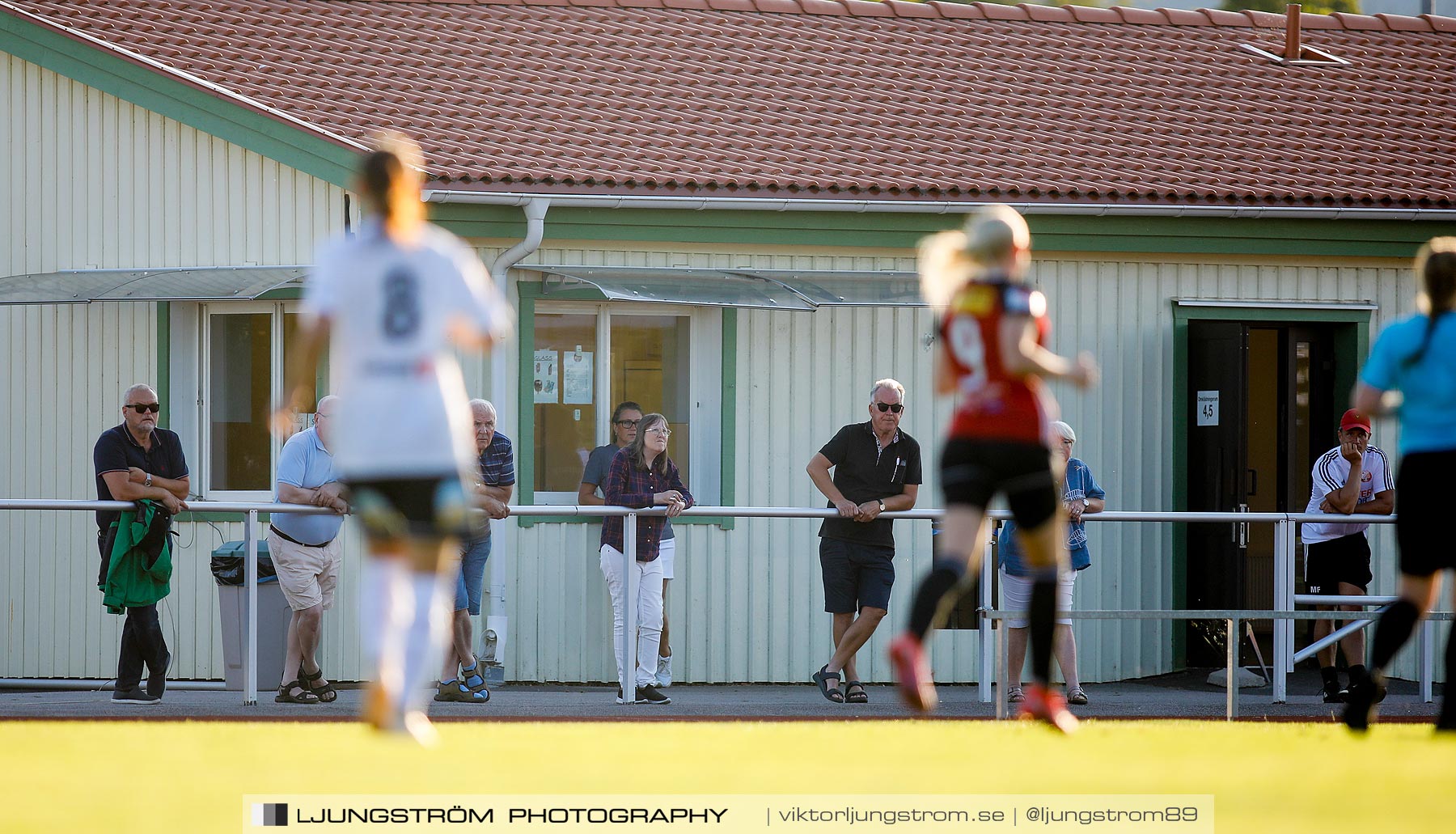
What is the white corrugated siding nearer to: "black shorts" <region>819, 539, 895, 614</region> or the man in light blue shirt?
the man in light blue shirt

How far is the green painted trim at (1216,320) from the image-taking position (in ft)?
44.0

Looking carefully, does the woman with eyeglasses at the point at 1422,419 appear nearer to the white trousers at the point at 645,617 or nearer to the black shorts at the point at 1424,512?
the black shorts at the point at 1424,512

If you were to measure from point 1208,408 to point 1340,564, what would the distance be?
2.24 m

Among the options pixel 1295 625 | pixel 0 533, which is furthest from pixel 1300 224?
pixel 0 533

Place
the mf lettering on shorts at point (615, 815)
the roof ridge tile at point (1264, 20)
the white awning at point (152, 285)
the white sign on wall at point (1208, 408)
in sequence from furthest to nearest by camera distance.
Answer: the roof ridge tile at point (1264, 20) < the white sign on wall at point (1208, 408) < the white awning at point (152, 285) < the mf lettering on shorts at point (615, 815)

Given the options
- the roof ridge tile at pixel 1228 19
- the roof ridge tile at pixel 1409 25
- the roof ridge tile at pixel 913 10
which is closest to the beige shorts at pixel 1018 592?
the roof ridge tile at pixel 913 10

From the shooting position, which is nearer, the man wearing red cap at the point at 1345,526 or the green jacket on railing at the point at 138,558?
the green jacket on railing at the point at 138,558

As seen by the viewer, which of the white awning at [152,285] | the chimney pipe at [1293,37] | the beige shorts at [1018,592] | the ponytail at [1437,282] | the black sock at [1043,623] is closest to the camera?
the black sock at [1043,623]

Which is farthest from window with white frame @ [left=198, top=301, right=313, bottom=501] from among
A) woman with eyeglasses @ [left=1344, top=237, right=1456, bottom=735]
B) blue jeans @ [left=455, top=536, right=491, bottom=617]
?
woman with eyeglasses @ [left=1344, top=237, right=1456, bottom=735]

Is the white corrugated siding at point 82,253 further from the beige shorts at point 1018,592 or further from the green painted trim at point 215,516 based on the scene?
the beige shorts at point 1018,592

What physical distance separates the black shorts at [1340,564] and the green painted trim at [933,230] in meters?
2.73

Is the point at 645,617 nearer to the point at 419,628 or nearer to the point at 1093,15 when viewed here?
the point at 419,628

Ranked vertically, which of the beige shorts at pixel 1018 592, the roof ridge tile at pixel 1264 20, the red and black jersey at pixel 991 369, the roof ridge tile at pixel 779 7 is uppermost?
the roof ridge tile at pixel 1264 20

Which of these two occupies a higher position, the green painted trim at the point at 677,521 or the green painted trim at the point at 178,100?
the green painted trim at the point at 178,100
